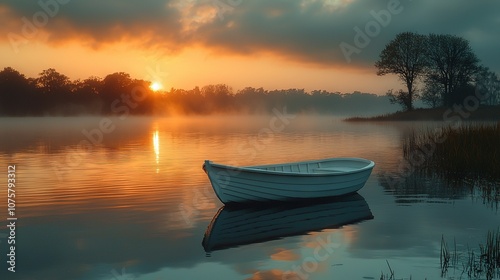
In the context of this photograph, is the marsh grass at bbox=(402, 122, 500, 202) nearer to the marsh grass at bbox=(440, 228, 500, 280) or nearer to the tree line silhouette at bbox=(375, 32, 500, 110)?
the marsh grass at bbox=(440, 228, 500, 280)

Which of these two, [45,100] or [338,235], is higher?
[45,100]

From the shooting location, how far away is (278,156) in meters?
40.6

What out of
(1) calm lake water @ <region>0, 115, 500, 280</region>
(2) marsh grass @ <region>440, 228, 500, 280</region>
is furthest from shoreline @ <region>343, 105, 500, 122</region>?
(2) marsh grass @ <region>440, 228, 500, 280</region>

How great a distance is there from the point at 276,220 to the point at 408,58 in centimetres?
7691

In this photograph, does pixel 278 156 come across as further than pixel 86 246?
Yes

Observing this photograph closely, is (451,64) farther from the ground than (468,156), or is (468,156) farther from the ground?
(451,64)

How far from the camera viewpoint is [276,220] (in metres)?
17.5

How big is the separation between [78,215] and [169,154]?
81.9 feet

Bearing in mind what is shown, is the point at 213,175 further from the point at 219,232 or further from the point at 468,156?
the point at 468,156

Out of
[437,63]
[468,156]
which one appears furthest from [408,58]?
[468,156]

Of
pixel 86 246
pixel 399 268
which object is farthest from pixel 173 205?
pixel 399 268

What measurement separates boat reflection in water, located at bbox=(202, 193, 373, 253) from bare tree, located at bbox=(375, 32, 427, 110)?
71.6 metres

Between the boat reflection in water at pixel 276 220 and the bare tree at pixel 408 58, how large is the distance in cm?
7162

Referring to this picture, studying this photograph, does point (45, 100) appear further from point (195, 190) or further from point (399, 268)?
point (399, 268)
